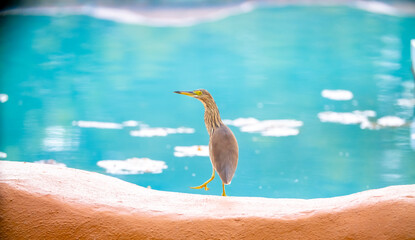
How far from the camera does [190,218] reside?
67.6 inches

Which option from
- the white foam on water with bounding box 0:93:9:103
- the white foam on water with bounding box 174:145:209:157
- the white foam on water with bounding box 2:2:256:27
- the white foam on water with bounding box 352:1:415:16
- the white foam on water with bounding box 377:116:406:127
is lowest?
the white foam on water with bounding box 174:145:209:157

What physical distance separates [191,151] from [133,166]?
517 millimetres

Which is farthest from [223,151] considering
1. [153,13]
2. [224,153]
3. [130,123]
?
[153,13]

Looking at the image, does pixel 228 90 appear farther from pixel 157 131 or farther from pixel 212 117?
pixel 212 117

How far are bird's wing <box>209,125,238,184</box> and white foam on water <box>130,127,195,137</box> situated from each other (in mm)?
2167

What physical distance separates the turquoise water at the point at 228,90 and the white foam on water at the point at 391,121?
0.21 ft

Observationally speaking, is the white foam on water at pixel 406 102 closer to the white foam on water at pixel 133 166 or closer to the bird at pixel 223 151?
the white foam on water at pixel 133 166

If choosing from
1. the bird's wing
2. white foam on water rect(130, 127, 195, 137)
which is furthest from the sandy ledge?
white foam on water rect(130, 127, 195, 137)

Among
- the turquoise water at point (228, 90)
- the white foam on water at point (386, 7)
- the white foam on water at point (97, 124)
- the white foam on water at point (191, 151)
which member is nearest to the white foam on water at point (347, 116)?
the turquoise water at point (228, 90)

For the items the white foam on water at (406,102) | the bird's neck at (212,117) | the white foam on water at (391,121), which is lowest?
the bird's neck at (212,117)

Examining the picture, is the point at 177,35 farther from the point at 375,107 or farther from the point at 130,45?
the point at 375,107

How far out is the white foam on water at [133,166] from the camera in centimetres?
388

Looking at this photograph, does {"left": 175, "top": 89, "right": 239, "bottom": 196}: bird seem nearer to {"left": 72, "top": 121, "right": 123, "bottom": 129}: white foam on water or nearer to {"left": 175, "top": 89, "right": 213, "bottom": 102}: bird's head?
{"left": 175, "top": 89, "right": 213, "bottom": 102}: bird's head

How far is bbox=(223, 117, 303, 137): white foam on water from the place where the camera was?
4.45m
